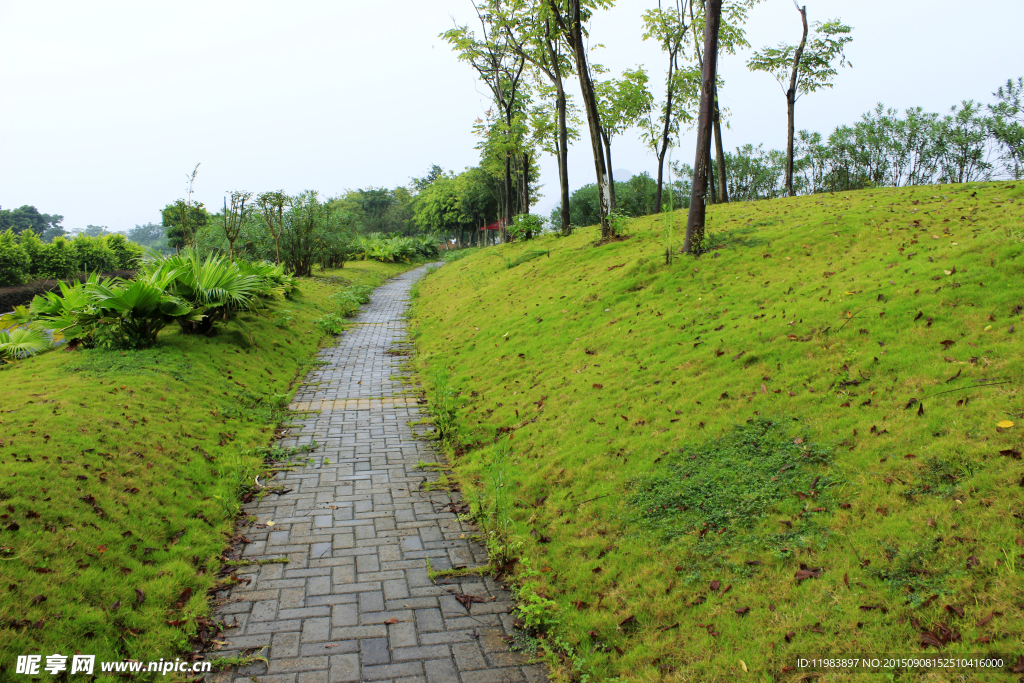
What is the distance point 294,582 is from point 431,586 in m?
0.98

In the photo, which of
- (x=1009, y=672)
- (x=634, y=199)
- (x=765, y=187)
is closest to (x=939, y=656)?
(x=1009, y=672)

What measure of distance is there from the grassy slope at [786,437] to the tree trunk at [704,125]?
0.70 metres

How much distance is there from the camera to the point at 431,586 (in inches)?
156

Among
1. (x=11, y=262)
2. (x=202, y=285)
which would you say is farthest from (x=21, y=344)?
(x=11, y=262)

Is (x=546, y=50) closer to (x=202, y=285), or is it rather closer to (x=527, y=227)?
(x=527, y=227)

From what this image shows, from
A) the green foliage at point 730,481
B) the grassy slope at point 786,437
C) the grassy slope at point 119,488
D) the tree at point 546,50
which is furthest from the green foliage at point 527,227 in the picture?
the green foliage at point 730,481

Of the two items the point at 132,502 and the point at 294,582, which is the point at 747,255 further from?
the point at 132,502

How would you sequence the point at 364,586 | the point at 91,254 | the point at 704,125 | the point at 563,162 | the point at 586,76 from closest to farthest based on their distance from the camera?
the point at 364,586 < the point at 704,125 < the point at 586,76 < the point at 563,162 < the point at 91,254

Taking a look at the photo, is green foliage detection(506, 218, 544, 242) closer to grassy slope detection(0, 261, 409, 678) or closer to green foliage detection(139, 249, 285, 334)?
green foliage detection(139, 249, 285, 334)

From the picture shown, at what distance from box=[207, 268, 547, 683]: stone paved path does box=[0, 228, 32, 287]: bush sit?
19632mm

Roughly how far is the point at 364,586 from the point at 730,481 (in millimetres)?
2759

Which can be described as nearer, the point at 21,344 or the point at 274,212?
the point at 21,344

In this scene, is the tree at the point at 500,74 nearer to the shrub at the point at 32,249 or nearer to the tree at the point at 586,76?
the tree at the point at 586,76

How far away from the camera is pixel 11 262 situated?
19594 millimetres
